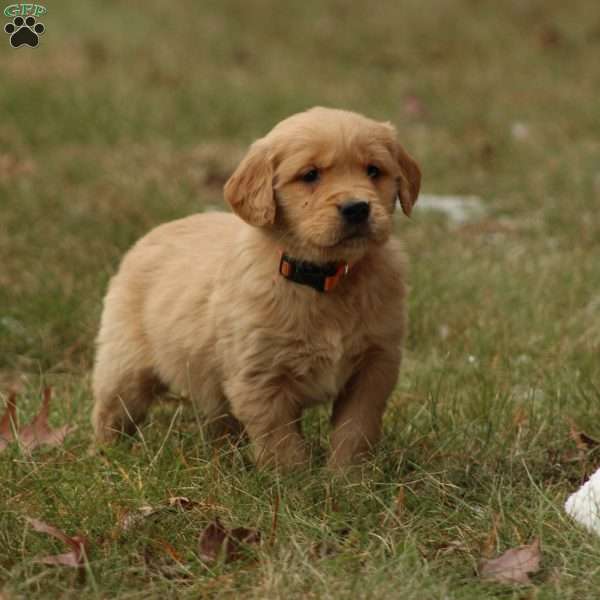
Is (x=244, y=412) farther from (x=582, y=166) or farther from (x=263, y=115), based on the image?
(x=263, y=115)

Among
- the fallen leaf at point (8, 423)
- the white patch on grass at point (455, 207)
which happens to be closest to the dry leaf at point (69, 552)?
the fallen leaf at point (8, 423)

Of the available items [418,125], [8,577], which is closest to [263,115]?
[418,125]

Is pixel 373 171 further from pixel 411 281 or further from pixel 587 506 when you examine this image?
pixel 411 281

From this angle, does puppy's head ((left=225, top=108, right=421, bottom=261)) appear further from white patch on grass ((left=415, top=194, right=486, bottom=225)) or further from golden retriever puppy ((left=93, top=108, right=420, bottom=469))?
white patch on grass ((left=415, top=194, right=486, bottom=225))

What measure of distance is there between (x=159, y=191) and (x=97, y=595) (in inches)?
157

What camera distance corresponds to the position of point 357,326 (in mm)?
3379

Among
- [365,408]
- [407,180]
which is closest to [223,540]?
[365,408]

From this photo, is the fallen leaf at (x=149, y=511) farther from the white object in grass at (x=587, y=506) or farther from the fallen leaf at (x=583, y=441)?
the fallen leaf at (x=583, y=441)

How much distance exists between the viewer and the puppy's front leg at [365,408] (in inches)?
134

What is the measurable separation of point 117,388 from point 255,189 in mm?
930

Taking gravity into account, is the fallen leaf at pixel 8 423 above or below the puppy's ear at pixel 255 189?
below

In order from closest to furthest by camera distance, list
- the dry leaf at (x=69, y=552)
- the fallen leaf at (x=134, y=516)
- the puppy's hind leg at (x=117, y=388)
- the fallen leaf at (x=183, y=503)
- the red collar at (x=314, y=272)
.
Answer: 1. the dry leaf at (x=69, y=552)
2. the fallen leaf at (x=134, y=516)
3. the fallen leaf at (x=183, y=503)
4. the red collar at (x=314, y=272)
5. the puppy's hind leg at (x=117, y=388)

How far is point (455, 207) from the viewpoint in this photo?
7.27m

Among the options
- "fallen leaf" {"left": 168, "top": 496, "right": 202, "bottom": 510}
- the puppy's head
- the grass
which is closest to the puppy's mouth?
the puppy's head
